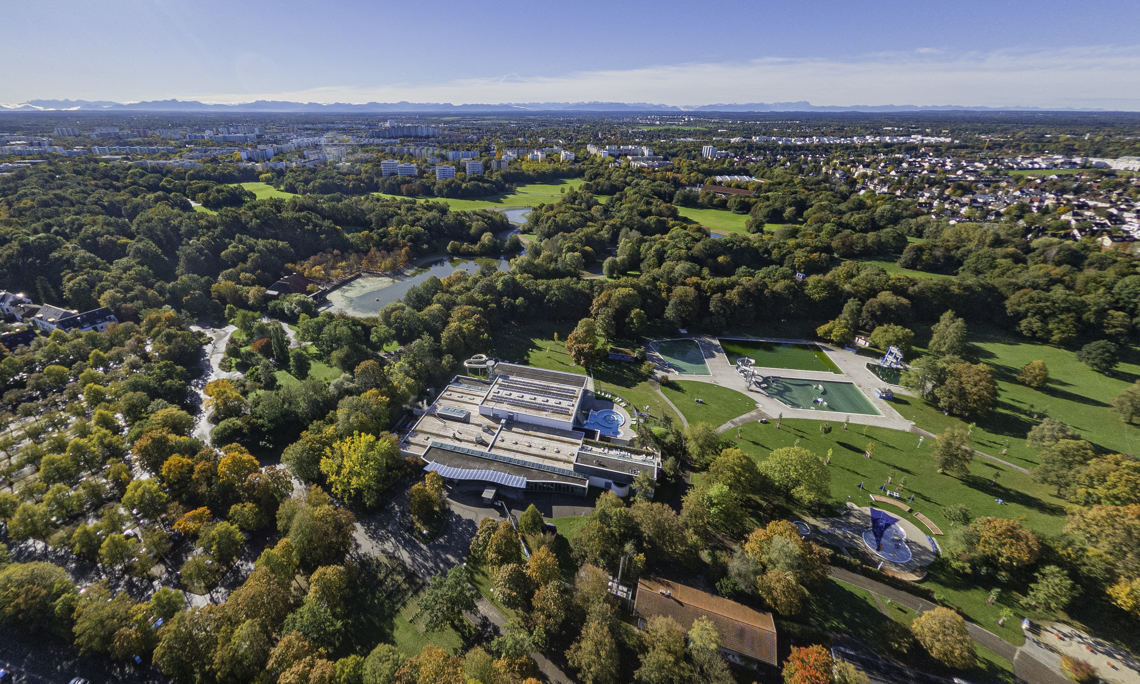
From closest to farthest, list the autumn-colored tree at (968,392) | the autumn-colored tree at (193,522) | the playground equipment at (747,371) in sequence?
the autumn-colored tree at (193,522), the autumn-colored tree at (968,392), the playground equipment at (747,371)

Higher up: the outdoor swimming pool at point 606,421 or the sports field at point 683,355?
the sports field at point 683,355

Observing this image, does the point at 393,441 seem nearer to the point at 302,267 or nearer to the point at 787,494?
the point at 787,494

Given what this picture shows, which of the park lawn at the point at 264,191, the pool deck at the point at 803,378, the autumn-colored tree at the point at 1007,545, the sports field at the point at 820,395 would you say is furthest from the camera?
the park lawn at the point at 264,191

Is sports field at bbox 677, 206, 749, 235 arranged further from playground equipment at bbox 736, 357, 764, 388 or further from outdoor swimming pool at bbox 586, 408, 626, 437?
outdoor swimming pool at bbox 586, 408, 626, 437

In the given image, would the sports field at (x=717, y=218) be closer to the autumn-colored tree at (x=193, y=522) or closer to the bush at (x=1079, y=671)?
the bush at (x=1079, y=671)

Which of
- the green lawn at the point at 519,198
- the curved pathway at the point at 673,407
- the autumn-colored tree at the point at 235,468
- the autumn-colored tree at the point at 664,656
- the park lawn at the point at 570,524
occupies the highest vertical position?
the green lawn at the point at 519,198

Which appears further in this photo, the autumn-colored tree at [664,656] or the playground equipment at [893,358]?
the playground equipment at [893,358]

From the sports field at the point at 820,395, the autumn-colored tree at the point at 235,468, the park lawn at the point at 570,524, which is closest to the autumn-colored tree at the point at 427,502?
the park lawn at the point at 570,524

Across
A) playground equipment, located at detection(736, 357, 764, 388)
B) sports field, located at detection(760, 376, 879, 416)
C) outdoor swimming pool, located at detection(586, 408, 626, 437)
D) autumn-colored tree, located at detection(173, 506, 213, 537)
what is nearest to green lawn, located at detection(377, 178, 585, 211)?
playground equipment, located at detection(736, 357, 764, 388)
